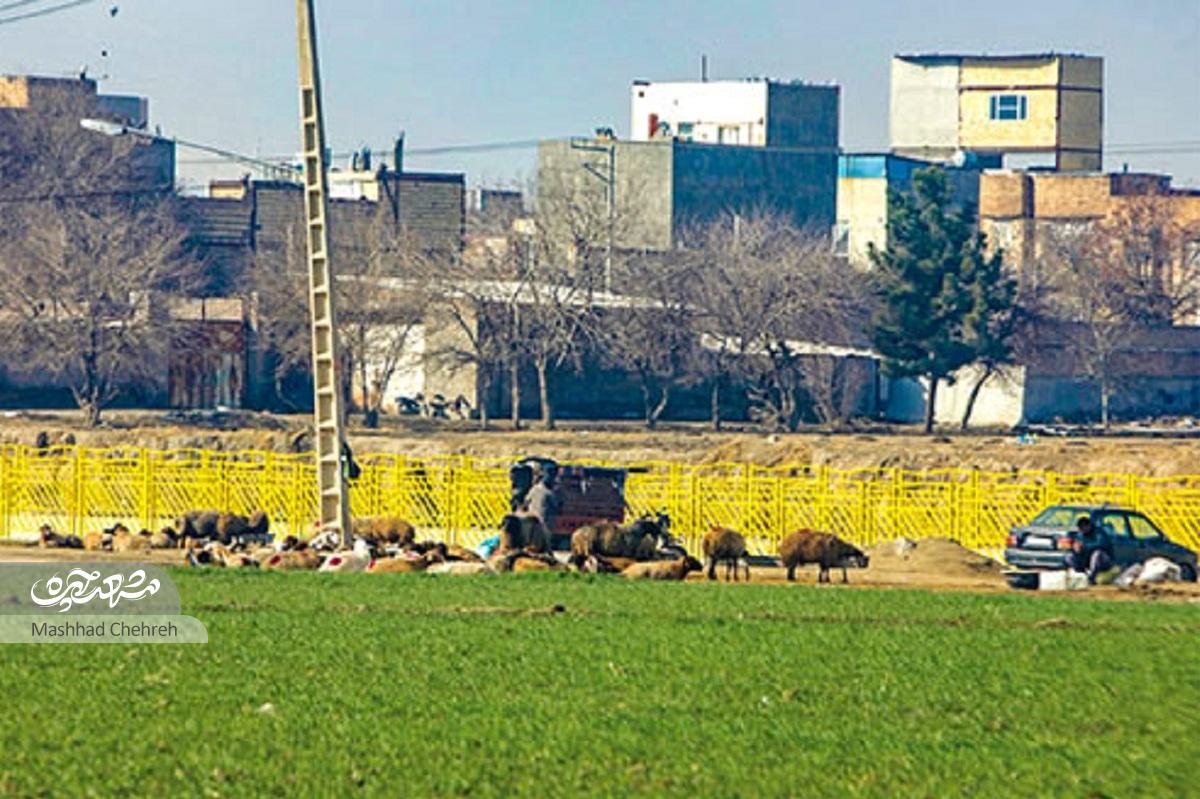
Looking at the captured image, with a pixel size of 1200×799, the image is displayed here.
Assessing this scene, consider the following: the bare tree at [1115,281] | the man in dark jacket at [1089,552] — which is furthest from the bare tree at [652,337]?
the man in dark jacket at [1089,552]

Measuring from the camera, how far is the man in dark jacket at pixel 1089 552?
3209 cm

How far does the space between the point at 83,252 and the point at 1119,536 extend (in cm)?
5548

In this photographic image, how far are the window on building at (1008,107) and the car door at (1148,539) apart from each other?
286ft

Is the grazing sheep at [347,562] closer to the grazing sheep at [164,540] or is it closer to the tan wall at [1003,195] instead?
the grazing sheep at [164,540]

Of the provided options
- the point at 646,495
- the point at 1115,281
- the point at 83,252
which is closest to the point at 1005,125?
the point at 1115,281

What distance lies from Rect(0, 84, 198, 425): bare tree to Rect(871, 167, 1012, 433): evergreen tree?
1008 inches

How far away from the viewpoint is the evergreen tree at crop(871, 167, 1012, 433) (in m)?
81.0

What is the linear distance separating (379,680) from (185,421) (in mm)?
55617

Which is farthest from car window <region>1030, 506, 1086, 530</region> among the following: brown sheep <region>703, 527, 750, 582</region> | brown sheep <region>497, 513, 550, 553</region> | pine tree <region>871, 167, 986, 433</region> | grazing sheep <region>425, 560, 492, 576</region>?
pine tree <region>871, 167, 986, 433</region>

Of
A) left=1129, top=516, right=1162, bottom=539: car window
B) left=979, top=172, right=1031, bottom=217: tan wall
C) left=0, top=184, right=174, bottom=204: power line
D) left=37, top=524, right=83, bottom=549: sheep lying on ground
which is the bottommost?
left=37, top=524, right=83, bottom=549: sheep lying on ground

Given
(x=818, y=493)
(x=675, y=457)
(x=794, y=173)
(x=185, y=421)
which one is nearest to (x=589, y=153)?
(x=794, y=173)

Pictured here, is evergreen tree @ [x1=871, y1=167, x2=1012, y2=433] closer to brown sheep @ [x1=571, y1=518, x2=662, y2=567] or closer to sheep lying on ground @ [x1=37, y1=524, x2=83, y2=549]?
sheep lying on ground @ [x1=37, y1=524, x2=83, y2=549]

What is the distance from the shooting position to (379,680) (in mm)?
16562

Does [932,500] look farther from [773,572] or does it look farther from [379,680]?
[379,680]
